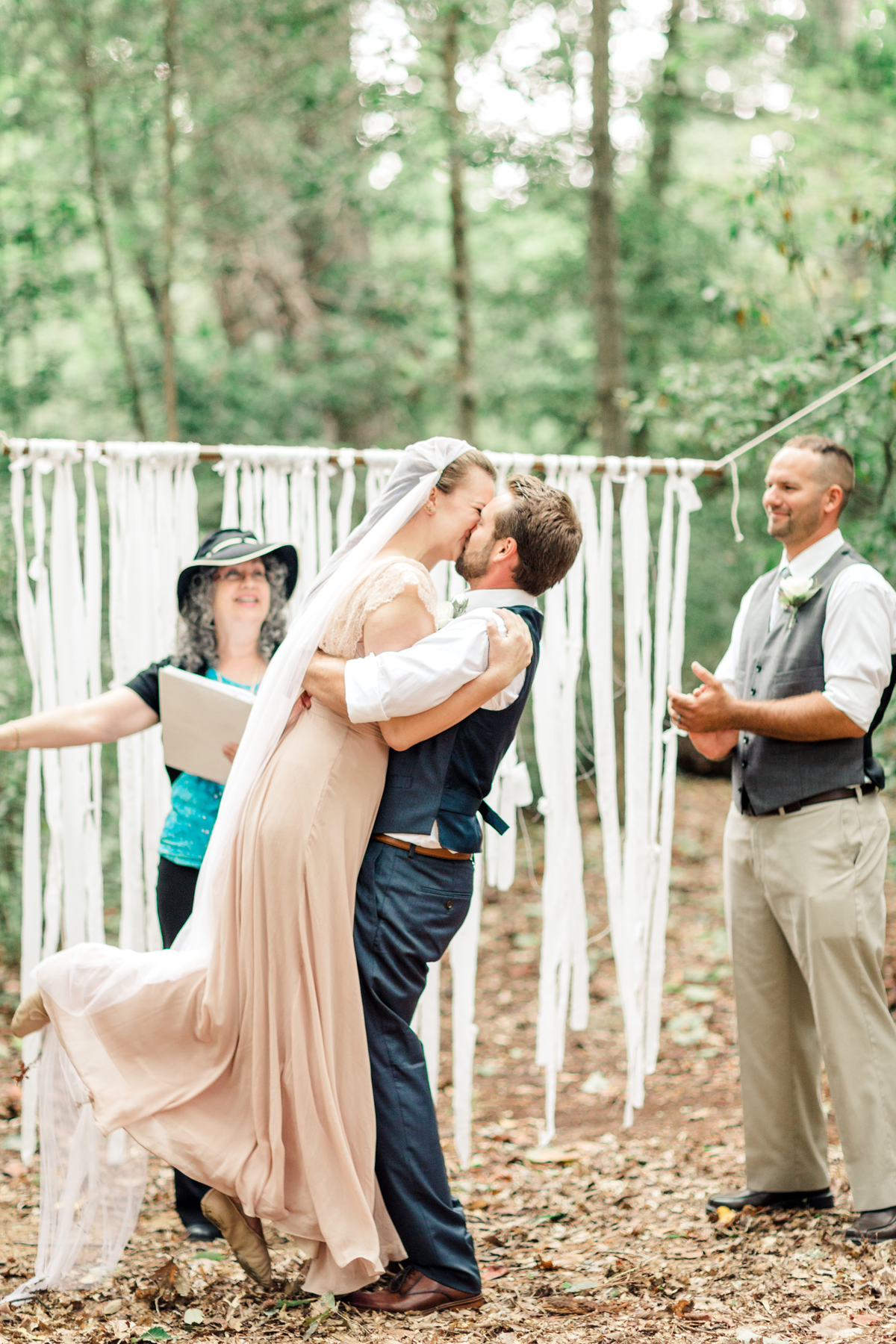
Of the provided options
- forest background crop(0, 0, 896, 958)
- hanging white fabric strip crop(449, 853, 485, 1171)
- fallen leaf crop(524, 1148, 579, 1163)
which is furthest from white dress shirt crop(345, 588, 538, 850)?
forest background crop(0, 0, 896, 958)

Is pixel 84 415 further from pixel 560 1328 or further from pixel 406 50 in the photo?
pixel 560 1328

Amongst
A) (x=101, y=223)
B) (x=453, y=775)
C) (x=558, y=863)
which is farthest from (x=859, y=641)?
(x=101, y=223)

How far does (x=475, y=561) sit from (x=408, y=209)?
6.48 m

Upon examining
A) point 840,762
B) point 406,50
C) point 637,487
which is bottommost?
point 840,762

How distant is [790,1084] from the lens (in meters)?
3.20

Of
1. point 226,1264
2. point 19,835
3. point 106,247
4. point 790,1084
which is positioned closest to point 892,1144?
point 790,1084

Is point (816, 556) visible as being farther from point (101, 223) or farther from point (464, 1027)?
point (101, 223)

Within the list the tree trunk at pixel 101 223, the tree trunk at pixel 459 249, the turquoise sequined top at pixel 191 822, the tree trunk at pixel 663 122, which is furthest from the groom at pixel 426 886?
the tree trunk at pixel 663 122

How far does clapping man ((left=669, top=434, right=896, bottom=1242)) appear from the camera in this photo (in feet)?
9.59

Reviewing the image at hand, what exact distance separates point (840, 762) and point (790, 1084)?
923 mm

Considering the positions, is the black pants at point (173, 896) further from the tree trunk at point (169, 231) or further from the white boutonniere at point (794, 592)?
the tree trunk at point (169, 231)

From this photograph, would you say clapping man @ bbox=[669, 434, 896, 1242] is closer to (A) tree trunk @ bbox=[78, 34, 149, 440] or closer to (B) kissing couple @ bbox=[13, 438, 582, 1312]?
(B) kissing couple @ bbox=[13, 438, 582, 1312]

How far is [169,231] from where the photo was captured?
7.22 meters

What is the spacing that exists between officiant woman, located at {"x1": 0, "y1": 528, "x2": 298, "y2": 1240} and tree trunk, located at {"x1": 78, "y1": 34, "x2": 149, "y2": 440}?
503 cm
